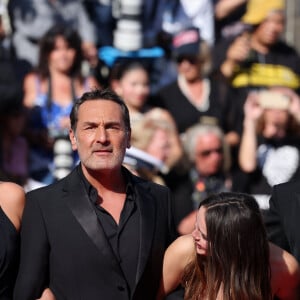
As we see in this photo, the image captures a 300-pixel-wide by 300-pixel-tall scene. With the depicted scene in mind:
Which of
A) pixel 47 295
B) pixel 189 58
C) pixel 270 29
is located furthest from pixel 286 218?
pixel 270 29

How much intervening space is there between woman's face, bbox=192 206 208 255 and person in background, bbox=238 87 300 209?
9.68ft

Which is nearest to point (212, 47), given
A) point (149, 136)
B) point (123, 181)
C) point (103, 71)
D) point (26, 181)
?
point (103, 71)

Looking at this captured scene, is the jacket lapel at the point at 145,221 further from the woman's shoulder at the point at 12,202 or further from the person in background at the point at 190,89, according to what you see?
the person in background at the point at 190,89

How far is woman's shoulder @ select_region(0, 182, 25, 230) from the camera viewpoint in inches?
146

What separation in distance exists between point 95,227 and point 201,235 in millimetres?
410

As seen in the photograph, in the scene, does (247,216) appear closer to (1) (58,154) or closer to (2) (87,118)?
(2) (87,118)

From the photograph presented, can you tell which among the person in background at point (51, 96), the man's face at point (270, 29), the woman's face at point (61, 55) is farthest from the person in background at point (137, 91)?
the man's face at point (270, 29)

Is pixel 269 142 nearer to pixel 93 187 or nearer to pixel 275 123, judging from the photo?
pixel 275 123

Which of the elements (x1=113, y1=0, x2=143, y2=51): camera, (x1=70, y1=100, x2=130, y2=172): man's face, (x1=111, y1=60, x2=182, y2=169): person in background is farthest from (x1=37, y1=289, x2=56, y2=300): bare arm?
(x1=113, y1=0, x2=143, y2=51): camera

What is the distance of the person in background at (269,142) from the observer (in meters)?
6.55

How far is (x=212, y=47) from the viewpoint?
7.38 m

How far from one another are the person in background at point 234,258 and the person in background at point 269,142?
2859 millimetres

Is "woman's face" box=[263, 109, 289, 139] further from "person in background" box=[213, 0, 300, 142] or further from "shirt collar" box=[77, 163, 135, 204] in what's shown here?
"shirt collar" box=[77, 163, 135, 204]

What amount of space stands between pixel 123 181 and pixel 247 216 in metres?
0.60
